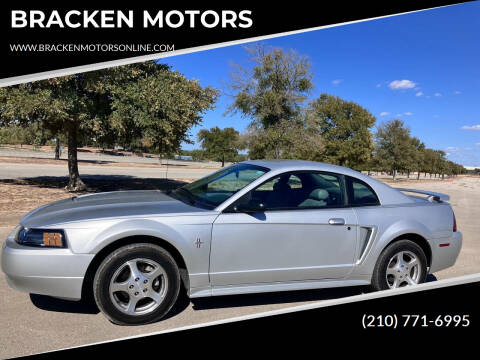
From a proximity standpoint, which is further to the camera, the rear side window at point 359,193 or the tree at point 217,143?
the tree at point 217,143

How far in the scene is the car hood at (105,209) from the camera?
3.62m

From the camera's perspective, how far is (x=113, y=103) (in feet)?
40.3

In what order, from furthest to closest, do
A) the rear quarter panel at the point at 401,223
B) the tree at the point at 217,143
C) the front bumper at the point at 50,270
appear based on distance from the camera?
1. the tree at the point at 217,143
2. the rear quarter panel at the point at 401,223
3. the front bumper at the point at 50,270

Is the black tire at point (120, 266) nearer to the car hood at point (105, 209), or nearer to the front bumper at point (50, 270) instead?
the front bumper at point (50, 270)

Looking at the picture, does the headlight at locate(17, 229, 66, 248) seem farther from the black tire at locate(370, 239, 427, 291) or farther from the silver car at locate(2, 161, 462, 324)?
the black tire at locate(370, 239, 427, 291)

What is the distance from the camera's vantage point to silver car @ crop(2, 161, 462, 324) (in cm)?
345

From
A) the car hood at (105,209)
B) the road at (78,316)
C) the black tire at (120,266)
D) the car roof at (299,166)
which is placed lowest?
the road at (78,316)

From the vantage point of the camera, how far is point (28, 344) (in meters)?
3.17

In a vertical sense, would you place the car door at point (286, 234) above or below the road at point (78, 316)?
above

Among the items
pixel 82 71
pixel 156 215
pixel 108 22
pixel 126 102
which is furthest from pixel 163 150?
pixel 156 215

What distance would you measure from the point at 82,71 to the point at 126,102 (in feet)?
5.20

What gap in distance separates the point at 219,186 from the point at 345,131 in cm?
3091

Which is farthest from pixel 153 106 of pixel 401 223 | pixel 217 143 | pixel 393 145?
pixel 217 143

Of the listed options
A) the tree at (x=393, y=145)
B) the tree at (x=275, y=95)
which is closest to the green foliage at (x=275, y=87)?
the tree at (x=275, y=95)
